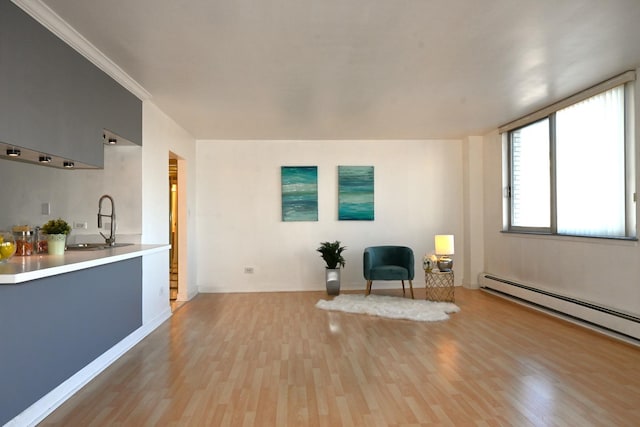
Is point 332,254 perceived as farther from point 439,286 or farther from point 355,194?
point 439,286

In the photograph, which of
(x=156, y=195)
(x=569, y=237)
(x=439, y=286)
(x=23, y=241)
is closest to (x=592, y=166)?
(x=569, y=237)

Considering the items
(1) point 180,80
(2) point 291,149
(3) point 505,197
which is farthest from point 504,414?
(2) point 291,149

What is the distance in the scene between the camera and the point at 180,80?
422 centimetres

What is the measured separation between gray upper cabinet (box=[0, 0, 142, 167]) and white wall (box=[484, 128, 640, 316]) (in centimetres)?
516

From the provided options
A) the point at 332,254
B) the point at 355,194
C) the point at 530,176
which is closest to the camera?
the point at 530,176

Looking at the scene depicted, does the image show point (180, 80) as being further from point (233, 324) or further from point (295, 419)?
point (295, 419)

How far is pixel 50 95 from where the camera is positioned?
2.95 metres

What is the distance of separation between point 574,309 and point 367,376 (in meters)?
2.97

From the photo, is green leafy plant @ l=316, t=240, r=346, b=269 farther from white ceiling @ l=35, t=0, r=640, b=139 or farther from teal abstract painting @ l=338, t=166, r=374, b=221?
white ceiling @ l=35, t=0, r=640, b=139

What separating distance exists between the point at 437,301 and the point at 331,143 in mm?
3250

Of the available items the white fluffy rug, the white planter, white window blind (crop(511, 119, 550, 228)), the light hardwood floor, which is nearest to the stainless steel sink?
the white planter

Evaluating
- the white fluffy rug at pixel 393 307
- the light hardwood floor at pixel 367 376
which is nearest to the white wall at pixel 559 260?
the light hardwood floor at pixel 367 376

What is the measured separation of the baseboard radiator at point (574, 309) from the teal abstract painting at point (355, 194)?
2412 mm

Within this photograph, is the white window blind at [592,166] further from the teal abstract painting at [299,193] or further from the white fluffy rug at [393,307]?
the teal abstract painting at [299,193]
